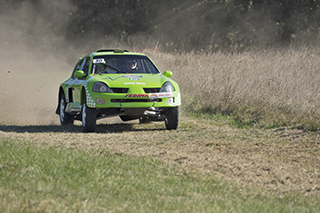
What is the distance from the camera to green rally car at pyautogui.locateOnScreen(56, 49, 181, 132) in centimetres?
887

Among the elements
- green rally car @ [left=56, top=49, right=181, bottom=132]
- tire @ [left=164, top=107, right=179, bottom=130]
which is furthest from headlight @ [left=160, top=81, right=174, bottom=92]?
tire @ [left=164, top=107, right=179, bottom=130]

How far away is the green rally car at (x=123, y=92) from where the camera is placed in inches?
349

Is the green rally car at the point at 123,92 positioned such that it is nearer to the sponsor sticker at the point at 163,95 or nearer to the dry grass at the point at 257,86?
the sponsor sticker at the point at 163,95

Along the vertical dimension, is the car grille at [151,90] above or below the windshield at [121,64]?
below

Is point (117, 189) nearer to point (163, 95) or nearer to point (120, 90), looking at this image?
point (120, 90)

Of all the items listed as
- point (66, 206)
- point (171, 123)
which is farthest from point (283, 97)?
point (66, 206)

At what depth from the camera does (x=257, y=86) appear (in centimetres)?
1221

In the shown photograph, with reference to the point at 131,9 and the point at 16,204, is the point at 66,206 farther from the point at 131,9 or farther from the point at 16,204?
the point at 131,9

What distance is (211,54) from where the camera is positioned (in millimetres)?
17844

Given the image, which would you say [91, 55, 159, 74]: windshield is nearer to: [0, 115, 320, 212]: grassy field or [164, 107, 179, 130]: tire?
[164, 107, 179, 130]: tire

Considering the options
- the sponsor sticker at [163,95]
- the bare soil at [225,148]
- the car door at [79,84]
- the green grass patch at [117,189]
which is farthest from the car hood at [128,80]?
the green grass patch at [117,189]

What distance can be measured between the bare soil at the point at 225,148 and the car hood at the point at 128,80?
97cm

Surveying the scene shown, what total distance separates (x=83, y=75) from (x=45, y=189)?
210 inches

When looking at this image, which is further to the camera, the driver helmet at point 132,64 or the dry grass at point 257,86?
the dry grass at point 257,86
